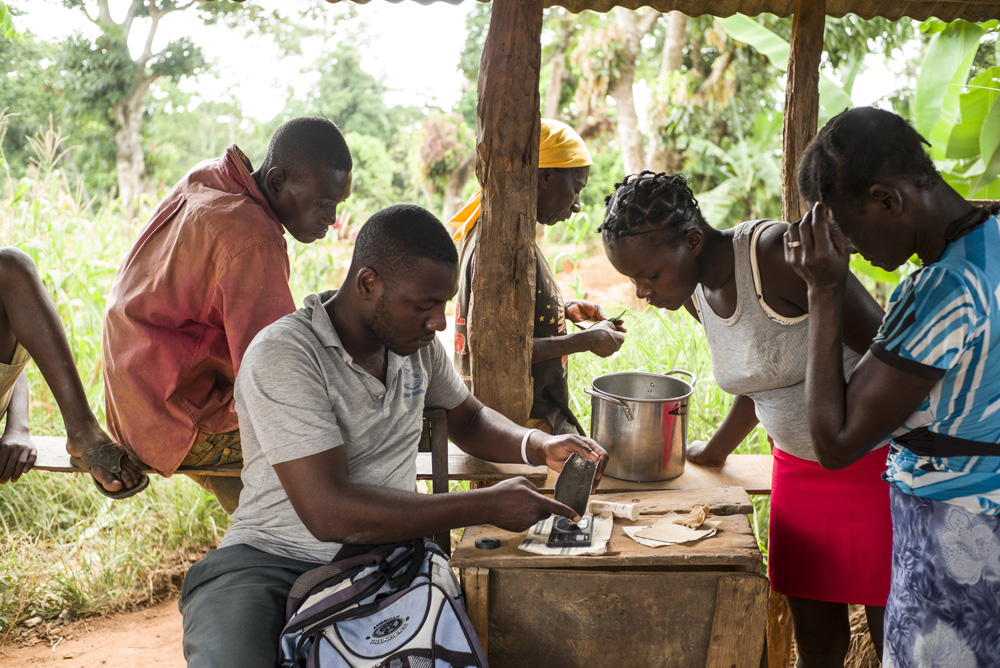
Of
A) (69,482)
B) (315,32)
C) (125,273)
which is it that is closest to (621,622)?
(125,273)

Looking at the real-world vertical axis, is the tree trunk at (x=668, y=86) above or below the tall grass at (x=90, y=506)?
above

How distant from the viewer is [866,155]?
4.95 ft

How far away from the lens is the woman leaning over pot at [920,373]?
4.63ft

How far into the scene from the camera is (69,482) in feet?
13.5

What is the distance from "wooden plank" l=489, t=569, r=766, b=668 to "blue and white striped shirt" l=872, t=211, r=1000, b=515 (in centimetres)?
62

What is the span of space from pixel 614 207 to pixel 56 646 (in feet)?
10.2

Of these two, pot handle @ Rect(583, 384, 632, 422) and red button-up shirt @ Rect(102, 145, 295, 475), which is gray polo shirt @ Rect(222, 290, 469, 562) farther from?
pot handle @ Rect(583, 384, 632, 422)

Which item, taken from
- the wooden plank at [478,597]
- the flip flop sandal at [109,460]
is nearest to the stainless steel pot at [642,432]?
the wooden plank at [478,597]

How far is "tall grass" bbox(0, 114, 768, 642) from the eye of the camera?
11.8 ft

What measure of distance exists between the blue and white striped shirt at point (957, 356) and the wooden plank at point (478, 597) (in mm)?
987

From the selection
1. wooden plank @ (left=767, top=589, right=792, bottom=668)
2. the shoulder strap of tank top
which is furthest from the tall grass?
the shoulder strap of tank top

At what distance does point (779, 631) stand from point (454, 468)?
1.45m

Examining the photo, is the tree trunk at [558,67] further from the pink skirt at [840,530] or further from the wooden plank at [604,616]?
the wooden plank at [604,616]

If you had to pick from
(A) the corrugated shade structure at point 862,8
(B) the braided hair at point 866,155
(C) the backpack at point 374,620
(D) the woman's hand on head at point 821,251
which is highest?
(A) the corrugated shade structure at point 862,8
